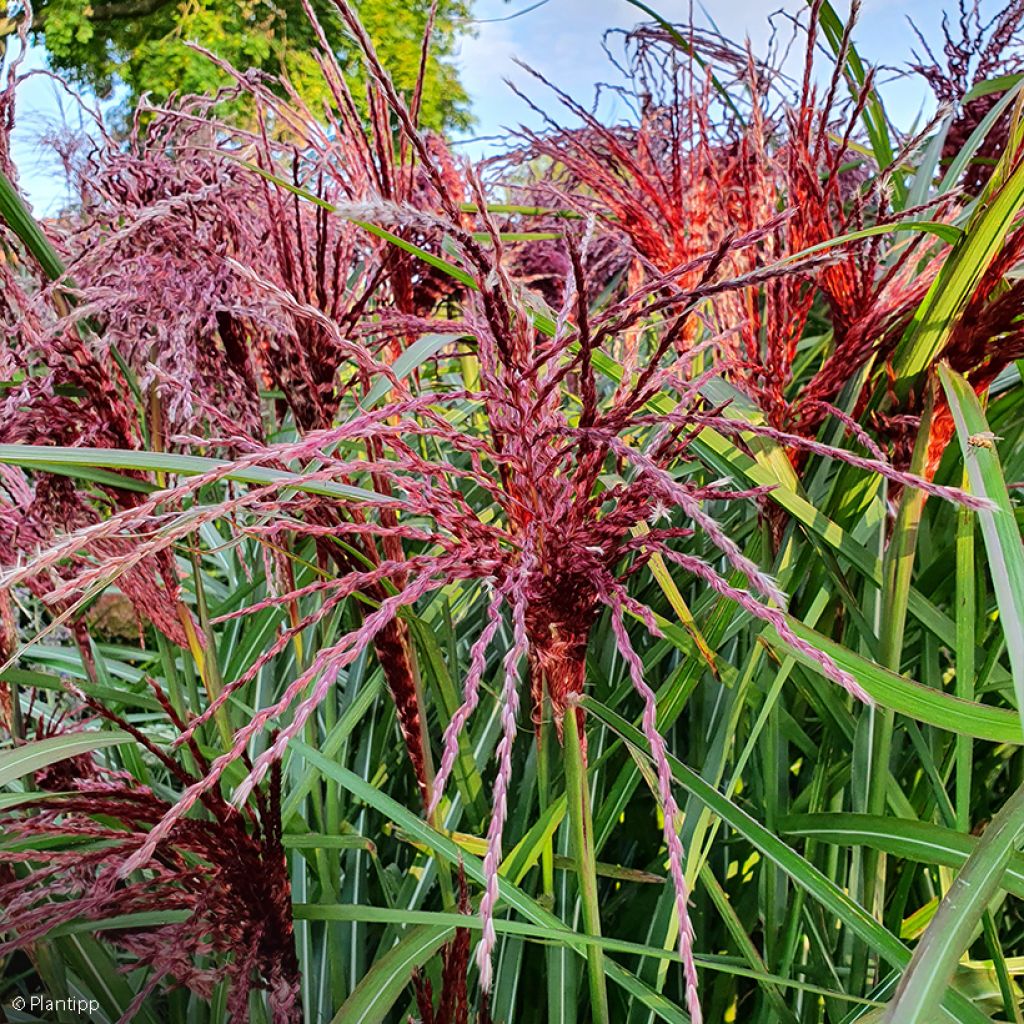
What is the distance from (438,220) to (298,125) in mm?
531

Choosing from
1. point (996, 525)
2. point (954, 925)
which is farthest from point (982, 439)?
point (954, 925)

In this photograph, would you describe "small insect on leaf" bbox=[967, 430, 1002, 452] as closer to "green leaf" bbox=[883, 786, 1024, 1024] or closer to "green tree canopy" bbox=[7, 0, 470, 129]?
"green leaf" bbox=[883, 786, 1024, 1024]

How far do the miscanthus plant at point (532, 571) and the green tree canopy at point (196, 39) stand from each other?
26.7 ft

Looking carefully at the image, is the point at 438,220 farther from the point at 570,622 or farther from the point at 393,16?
the point at 393,16

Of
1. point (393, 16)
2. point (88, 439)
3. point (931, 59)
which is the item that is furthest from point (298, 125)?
point (393, 16)

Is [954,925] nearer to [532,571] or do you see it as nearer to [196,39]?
[532,571]

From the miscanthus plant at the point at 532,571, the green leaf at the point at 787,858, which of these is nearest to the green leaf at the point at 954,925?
the miscanthus plant at the point at 532,571

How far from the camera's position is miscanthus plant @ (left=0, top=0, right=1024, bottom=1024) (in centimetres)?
42

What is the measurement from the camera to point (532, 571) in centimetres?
45

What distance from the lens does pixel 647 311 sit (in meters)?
0.38

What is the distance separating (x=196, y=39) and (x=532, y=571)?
9946mm

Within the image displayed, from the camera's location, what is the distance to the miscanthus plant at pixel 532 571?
0.42 metres

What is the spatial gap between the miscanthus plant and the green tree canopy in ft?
26.7

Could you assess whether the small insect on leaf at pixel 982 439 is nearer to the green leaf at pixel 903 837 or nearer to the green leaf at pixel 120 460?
the green leaf at pixel 903 837
